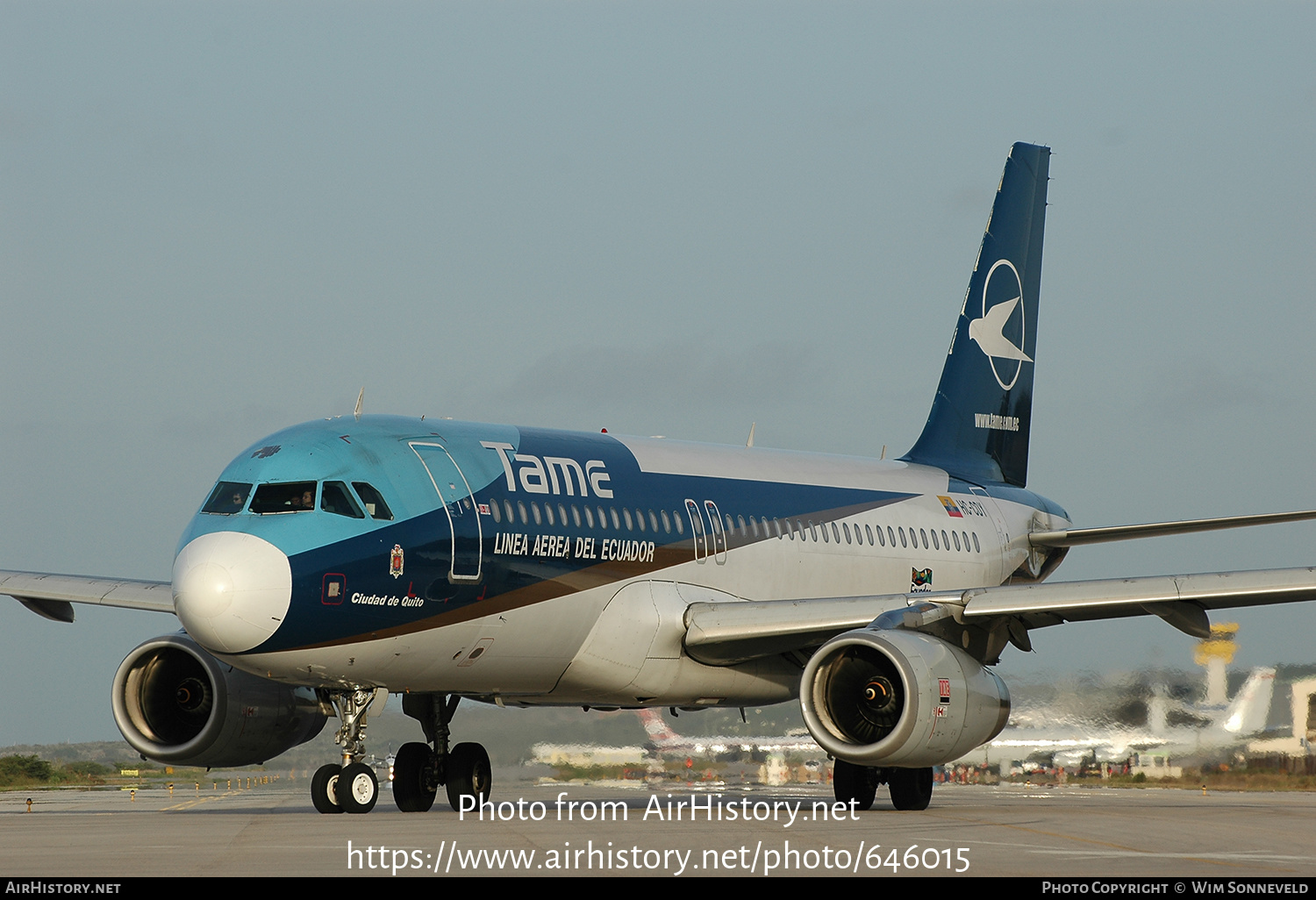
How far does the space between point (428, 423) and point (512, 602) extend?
2.12 metres

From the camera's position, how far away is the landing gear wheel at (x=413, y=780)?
62.2 feet

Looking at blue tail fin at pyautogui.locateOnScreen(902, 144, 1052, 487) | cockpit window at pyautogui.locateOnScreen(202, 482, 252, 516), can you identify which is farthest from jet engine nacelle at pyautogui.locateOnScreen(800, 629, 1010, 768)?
blue tail fin at pyautogui.locateOnScreen(902, 144, 1052, 487)

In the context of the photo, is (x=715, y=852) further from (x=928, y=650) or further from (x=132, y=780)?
(x=132, y=780)

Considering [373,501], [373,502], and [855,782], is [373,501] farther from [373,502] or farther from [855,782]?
[855,782]

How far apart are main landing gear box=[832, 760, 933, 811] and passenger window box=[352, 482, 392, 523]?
619 centimetres

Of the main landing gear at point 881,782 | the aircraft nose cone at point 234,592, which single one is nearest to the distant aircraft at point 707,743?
the main landing gear at point 881,782

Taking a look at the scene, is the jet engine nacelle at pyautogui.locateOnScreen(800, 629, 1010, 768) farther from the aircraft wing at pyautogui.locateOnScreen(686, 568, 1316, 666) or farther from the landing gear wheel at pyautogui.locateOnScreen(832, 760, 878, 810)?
the landing gear wheel at pyautogui.locateOnScreen(832, 760, 878, 810)

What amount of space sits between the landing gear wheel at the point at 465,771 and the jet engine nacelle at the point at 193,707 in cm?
165

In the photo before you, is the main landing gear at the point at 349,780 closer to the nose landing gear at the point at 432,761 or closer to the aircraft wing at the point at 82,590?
the nose landing gear at the point at 432,761

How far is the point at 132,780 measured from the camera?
124ft

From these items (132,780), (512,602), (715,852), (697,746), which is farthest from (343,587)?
(132,780)

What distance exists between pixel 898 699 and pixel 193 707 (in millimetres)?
7946

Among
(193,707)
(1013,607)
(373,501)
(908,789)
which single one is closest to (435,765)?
(193,707)

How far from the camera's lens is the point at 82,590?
19.5 m
